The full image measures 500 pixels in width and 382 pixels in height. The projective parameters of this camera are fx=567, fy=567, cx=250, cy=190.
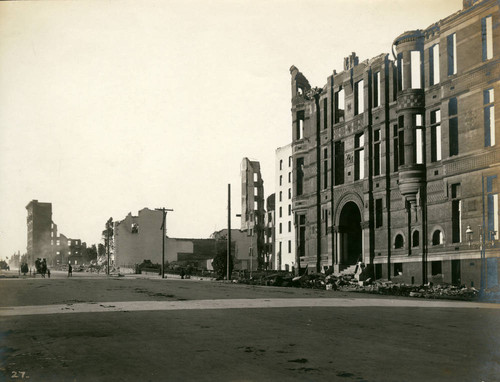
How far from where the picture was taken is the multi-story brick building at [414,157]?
32188 millimetres

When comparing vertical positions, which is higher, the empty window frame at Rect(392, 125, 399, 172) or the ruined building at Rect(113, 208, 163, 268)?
the empty window frame at Rect(392, 125, 399, 172)

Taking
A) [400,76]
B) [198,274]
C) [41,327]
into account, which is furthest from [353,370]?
[198,274]

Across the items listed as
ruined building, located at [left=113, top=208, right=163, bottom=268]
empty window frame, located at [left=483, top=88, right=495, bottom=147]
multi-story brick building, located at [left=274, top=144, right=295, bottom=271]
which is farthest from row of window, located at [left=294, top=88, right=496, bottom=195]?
ruined building, located at [left=113, top=208, right=163, bottom=268]

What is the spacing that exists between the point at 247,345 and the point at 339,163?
3891 centimetres

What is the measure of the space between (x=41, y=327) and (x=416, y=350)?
9062mm

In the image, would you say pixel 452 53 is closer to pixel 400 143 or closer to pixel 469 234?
pixel 400 143

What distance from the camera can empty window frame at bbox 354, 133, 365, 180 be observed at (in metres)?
45.2

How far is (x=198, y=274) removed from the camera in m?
75.2

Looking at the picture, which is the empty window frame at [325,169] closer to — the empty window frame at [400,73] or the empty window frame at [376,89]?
the empty window frame at [376,89]

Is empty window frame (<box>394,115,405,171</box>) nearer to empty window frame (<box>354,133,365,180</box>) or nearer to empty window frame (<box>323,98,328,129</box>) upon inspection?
empty window frame (<box>354,133,365,180</box>)

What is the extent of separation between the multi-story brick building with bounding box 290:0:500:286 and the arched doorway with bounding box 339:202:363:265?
0.09 metres

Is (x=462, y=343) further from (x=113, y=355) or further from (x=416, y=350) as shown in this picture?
(x=113, y=355)

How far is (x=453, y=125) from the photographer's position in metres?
35.4

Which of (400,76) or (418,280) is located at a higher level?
(400,76)
